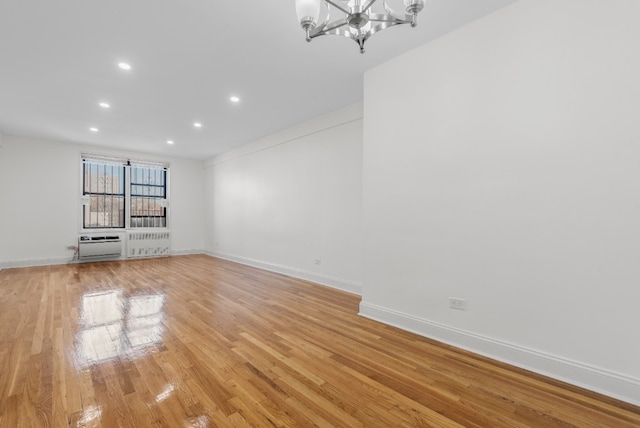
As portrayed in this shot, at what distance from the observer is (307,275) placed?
5.28m

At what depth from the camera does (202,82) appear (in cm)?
379

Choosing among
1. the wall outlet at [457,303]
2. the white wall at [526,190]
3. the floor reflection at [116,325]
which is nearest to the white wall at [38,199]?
the floor reflection at [116,325]

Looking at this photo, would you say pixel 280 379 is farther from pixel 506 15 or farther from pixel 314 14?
pixel 506 15

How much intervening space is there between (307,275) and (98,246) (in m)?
5.67

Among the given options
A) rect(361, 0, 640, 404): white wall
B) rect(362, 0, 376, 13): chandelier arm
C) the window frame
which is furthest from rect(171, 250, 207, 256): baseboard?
rect(362, 0, 376, 13): chandelier arm

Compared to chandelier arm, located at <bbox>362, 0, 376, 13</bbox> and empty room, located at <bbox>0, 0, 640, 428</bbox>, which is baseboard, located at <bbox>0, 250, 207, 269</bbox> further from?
chandelier arm, located at <bbox>362, 0, 376, 13</bbox>

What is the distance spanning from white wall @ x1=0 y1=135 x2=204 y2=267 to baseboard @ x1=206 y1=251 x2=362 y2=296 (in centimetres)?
410

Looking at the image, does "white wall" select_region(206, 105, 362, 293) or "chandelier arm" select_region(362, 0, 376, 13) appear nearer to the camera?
"chandelier arm" select_region(362, 0, 376, 13)

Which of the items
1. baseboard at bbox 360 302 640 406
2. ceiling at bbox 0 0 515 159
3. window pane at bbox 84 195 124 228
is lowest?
baseboard at bbox 360 302 640 406

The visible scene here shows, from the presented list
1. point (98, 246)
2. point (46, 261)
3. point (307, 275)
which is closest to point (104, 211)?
point (98, 246)

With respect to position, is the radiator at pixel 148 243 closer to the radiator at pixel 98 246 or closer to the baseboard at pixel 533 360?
→ the radiator at pixel 98 246

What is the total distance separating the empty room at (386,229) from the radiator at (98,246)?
2406 millimetres

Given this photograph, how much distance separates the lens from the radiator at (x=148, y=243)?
780 centimetres

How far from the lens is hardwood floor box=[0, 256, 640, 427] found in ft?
5.64
